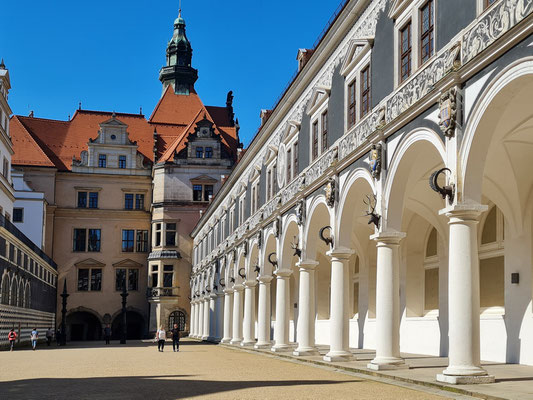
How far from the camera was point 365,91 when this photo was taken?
66.6 ft

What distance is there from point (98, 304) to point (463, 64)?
55.3m

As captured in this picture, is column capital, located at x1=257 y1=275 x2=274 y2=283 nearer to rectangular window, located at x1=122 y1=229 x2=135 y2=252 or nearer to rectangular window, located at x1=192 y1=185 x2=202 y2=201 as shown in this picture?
rectangular window, located at x1=192 y1=185 x2=202 y2=201

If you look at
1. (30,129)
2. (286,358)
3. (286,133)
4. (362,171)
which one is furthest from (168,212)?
(362,171)

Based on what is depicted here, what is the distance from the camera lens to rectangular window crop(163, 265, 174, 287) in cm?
6288

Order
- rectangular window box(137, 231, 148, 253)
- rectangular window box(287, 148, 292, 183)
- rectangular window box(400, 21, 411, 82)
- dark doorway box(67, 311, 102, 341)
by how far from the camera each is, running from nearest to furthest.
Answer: rectangular window box(400, 21, 411, 82), rectangular window box(287, 148, 292, 183), dark doorway box(67, 311, 102, 341), rectangular window box(137, 231, 148, 253)

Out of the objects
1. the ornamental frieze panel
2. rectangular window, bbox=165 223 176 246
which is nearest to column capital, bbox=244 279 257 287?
the ornamental frieze panel

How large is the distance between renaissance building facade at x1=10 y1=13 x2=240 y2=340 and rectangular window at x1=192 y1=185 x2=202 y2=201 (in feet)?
0.28

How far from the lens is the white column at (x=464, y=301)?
13.1 m

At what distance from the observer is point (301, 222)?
26125 mm

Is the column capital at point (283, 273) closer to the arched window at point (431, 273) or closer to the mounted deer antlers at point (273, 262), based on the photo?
the mounted deer antlers at point (273, 262)

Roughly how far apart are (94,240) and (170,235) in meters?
7.48

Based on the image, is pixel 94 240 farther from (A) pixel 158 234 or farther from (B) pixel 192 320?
(B) pixel 192 320

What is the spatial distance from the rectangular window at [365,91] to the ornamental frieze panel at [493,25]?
20.2 ft

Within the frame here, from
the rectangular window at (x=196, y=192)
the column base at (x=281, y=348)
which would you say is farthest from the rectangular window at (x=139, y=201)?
the column base at (x=281, y=348)
